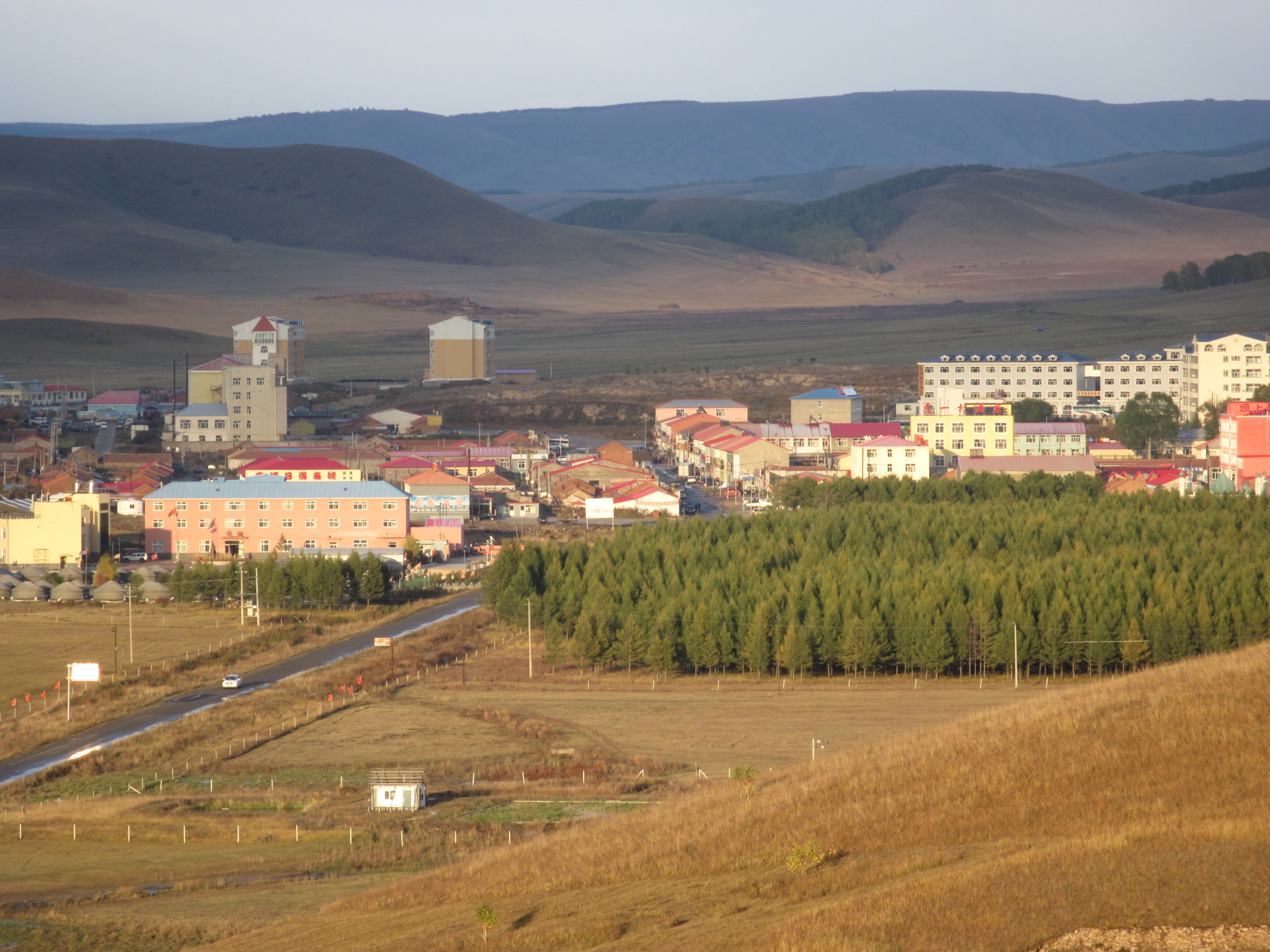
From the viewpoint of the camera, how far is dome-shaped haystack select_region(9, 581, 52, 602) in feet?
125

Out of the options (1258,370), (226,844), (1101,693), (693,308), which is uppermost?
(693,308)

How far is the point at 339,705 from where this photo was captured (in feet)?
89.8

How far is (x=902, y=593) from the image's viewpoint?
101ft

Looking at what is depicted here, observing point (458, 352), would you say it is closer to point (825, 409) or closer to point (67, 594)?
point (825, 409)

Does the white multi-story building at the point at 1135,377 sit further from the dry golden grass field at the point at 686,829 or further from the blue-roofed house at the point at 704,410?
the dry golden grass field at the point at 686,829

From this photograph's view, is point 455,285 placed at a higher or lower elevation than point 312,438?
higher

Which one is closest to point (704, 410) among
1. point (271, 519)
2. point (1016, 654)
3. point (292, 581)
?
point (271, 519)

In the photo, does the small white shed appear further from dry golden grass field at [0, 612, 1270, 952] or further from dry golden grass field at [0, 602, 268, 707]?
dry golden grass field at [0, 602, 268, 707]

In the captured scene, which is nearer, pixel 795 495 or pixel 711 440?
pixel 795 495

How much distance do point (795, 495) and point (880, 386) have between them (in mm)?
38860

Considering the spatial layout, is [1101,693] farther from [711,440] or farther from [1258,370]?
[1258,370]

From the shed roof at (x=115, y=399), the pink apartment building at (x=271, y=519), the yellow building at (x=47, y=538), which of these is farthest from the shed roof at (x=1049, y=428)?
the shed roof at (x=115, y=399)

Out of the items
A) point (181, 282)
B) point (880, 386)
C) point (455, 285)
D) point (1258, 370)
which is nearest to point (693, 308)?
point (455, 285)

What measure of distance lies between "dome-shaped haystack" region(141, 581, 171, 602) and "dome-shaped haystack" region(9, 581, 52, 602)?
7.78 ft
